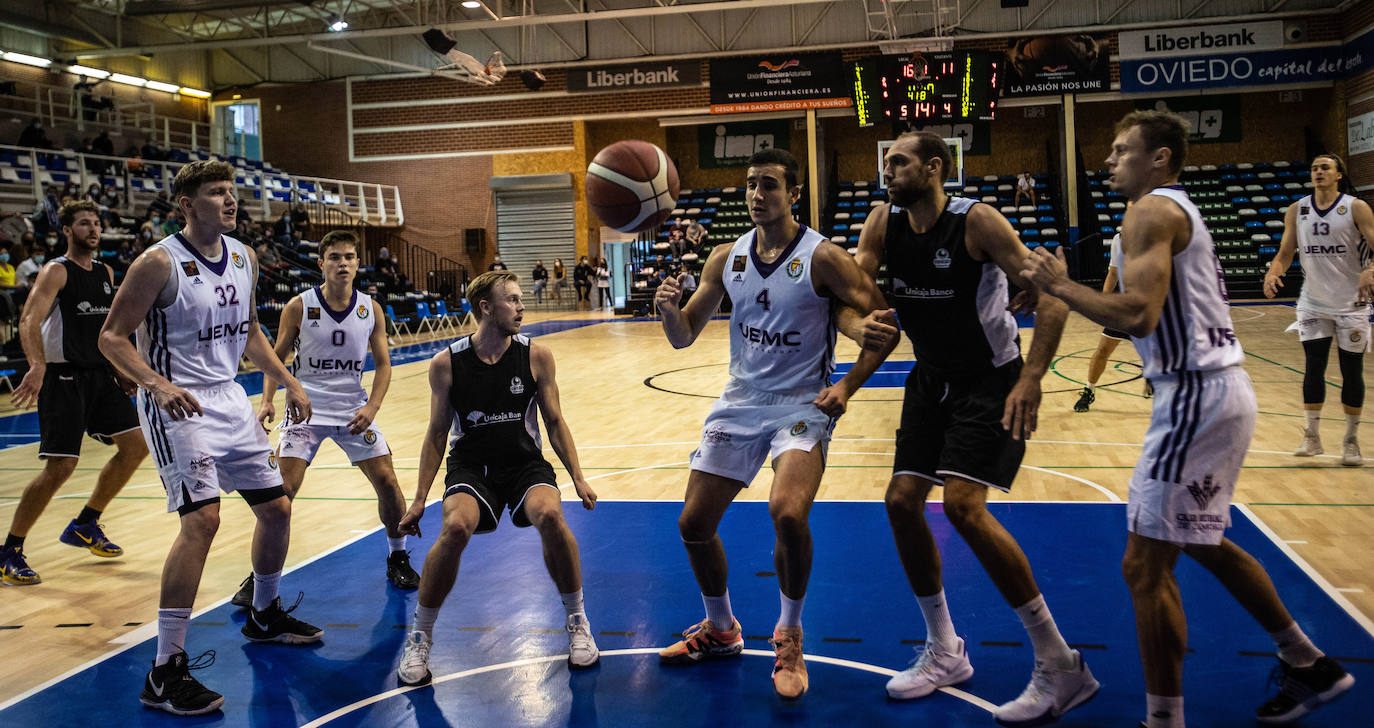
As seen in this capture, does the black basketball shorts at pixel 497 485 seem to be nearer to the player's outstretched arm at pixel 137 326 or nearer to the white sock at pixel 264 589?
the white sock at pixel 264 589

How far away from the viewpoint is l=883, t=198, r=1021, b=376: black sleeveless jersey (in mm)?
3445

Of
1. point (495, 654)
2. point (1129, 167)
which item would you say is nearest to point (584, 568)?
point (495, 654)

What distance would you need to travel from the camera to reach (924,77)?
68.5ft

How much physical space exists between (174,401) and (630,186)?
316 centimetres

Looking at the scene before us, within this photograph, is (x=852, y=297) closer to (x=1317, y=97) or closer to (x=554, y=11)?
(x=554, y=11)

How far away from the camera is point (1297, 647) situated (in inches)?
124

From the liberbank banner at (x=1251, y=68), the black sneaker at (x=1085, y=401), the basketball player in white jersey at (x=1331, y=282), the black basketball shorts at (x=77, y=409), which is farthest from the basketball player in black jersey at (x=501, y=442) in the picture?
the liberbank banner at (x=1251, y=68)

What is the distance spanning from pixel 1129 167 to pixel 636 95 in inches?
1008

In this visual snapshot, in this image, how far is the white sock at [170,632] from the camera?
3.50 metres

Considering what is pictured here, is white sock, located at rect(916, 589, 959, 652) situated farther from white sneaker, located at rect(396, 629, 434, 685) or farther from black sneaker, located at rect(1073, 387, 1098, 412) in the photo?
black sneaker, located at rect(1073, 387, 1098, 412)

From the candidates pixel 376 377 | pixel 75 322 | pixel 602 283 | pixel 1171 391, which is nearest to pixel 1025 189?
pixel 602 283

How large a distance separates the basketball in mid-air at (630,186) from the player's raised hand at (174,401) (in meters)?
2.94

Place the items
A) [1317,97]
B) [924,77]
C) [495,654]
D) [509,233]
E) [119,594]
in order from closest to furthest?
[495,654], [119,594], [924,77], [1317,97], [509,233]

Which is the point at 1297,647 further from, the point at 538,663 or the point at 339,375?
the point at 339,375
